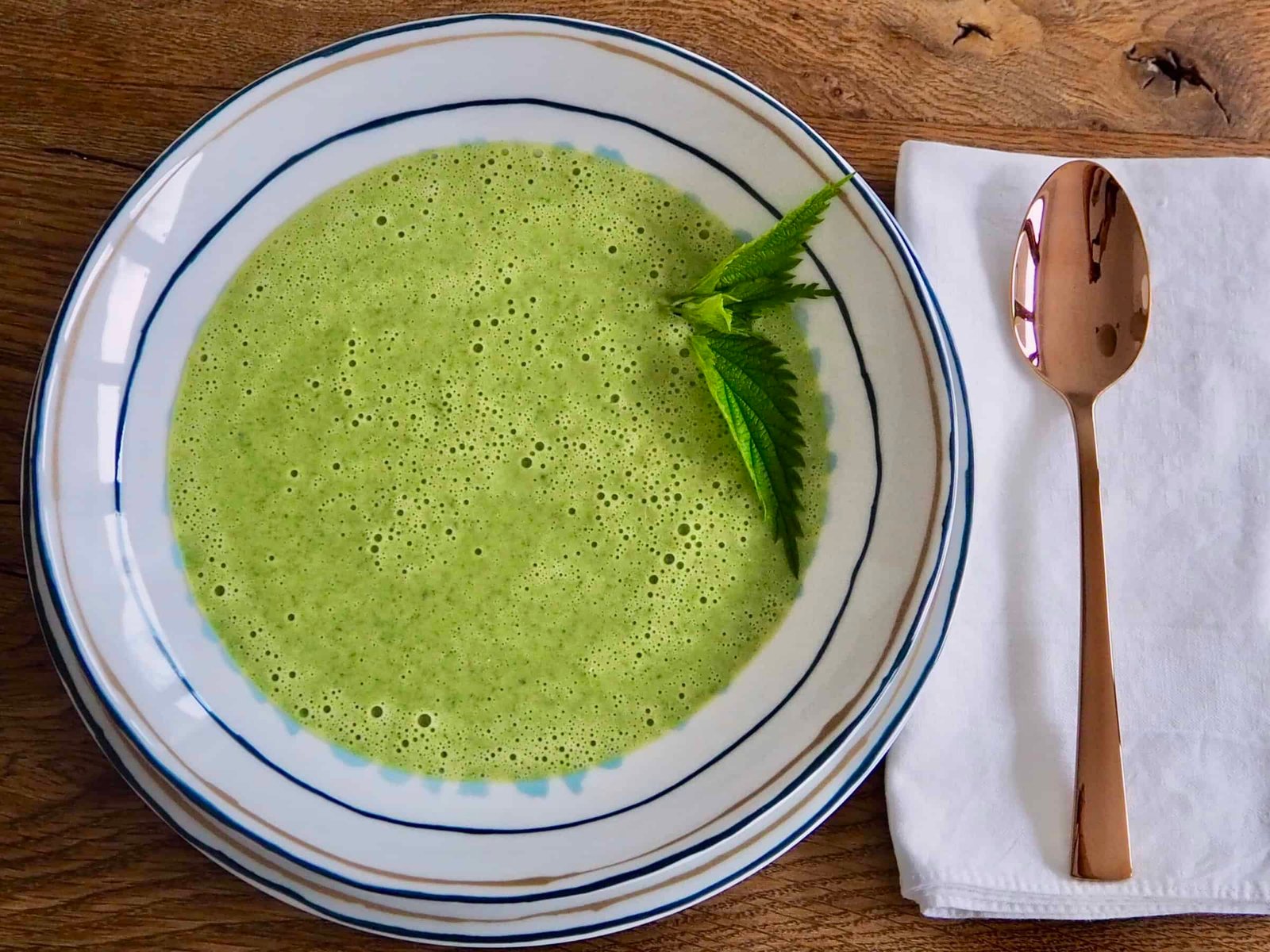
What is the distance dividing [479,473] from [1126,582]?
23.2 inches

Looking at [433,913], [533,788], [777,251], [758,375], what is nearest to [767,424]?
[758,375]

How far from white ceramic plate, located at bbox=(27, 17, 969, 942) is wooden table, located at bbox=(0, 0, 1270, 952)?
98mm

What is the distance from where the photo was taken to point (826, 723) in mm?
806

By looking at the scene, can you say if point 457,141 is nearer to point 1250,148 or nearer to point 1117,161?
point 1117,161

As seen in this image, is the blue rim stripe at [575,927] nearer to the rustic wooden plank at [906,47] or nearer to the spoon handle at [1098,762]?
the spoon handle at [1098,762]

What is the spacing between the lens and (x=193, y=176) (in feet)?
2.77

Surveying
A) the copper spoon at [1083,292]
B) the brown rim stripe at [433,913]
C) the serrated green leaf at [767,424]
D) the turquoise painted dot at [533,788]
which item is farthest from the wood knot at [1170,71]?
the turquoise painted dot at [533,788]

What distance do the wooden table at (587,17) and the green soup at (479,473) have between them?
16 centimetres

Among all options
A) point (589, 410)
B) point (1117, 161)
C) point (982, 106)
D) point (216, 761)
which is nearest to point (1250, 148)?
point (1117, 161)

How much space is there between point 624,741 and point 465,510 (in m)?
0.25

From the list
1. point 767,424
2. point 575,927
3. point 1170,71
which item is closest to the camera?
point 575,927

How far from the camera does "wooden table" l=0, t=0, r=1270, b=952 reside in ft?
2.82

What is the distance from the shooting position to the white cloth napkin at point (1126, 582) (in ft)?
2.79

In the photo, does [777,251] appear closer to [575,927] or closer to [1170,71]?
[1170,71]
